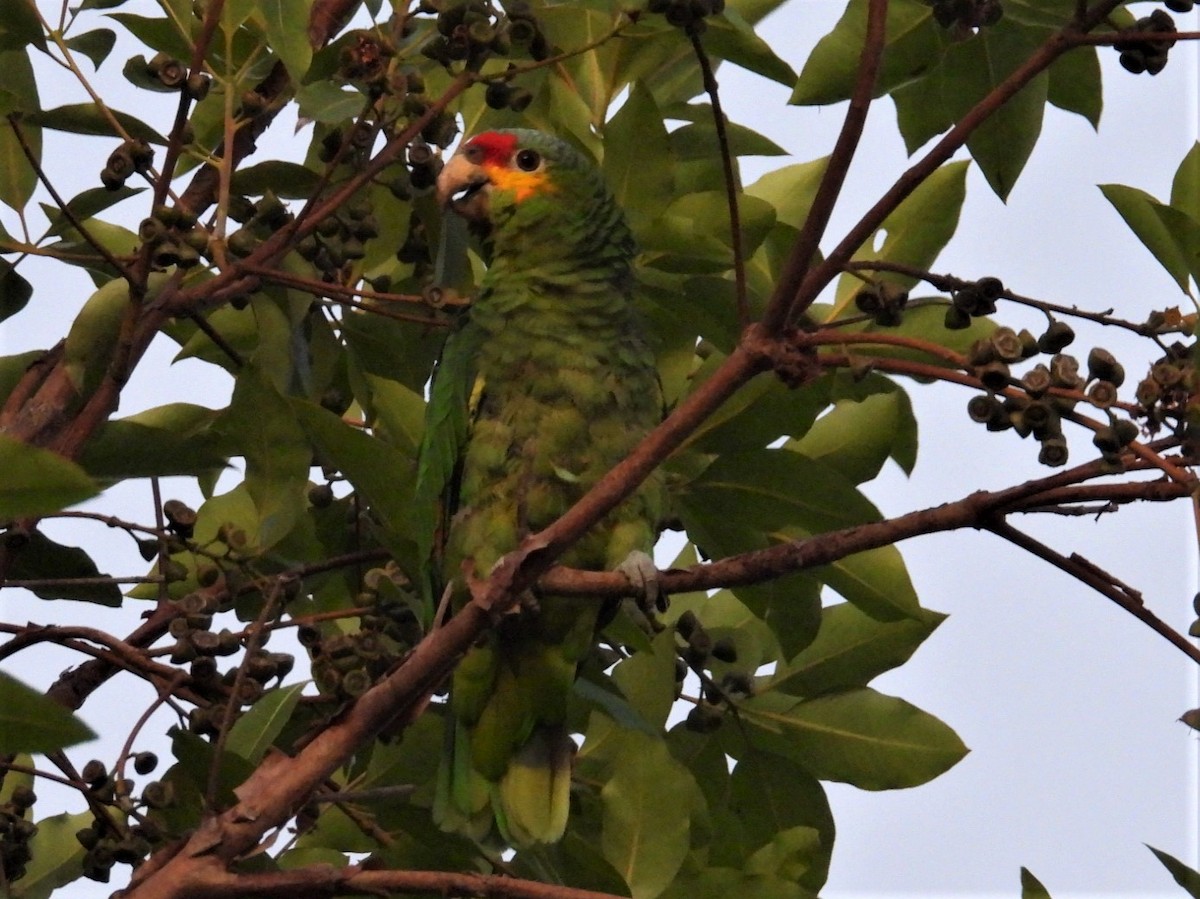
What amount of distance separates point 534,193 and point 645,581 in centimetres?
102

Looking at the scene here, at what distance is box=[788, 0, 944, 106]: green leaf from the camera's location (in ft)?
5.64

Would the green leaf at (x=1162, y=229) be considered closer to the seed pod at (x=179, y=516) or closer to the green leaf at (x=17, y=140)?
the seed pod at (x=179, y=516)

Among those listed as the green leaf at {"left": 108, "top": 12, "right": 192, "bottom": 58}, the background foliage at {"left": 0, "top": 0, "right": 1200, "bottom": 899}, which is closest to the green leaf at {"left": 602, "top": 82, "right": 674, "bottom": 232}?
the background foliage at {"left": 0, "top": 0, "right": 1200, "bottom": 899}

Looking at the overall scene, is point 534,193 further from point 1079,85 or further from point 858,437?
point 1079,85

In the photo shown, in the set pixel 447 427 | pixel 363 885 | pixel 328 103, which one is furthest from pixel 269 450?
pixel 363 885

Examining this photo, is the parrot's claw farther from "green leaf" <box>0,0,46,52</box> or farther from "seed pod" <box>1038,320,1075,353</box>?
"green leaf" <box>0,0,46,52</box>

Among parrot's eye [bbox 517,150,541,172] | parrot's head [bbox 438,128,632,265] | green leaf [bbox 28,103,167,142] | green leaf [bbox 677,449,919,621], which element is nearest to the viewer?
green leaf [bbox 677,449,919,621]

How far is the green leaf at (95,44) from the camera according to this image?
188cm

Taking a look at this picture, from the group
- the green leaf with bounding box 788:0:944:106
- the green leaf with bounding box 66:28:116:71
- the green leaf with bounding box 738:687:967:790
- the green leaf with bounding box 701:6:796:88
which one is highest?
the green leaf with bounding box 66:28:116:71

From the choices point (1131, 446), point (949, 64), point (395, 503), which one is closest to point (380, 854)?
point (395, 503)

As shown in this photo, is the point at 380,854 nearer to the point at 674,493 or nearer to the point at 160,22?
the point at 674,493

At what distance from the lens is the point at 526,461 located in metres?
2.11

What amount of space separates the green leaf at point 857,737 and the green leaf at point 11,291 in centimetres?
116

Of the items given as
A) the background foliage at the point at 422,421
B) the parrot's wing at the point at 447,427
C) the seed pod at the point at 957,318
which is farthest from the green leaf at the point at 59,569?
the seed pod at the point at 957,318
